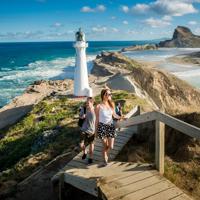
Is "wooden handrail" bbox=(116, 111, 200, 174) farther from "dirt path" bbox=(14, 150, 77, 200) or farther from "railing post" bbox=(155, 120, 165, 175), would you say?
"dirt path" bbox=(14, 150, 77, 200)

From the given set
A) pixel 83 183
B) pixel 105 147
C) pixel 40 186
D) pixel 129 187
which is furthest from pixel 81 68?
pixel 129 187

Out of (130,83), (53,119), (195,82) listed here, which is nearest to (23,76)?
(195,82)

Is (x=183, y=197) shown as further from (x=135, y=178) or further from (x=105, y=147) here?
(x=105, y=147)

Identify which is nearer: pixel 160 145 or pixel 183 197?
pixel 183 197

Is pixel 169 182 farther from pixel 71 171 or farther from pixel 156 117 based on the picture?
pixel 71 171

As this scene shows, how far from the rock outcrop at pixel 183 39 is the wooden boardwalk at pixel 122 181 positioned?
561 ft

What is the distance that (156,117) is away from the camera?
6.66 metres

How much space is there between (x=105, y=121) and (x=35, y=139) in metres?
8.38

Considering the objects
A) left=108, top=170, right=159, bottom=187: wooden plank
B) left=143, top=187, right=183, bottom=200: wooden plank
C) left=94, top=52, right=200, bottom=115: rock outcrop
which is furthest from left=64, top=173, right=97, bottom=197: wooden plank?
left=94, top=52, right=200, bottom=115: rock outcrop

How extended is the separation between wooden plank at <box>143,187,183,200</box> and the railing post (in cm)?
70

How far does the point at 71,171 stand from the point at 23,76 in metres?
60.8

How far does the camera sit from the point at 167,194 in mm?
5949

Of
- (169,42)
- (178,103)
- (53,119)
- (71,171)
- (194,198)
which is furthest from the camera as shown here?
(169,42)

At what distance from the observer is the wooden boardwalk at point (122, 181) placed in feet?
19.6
